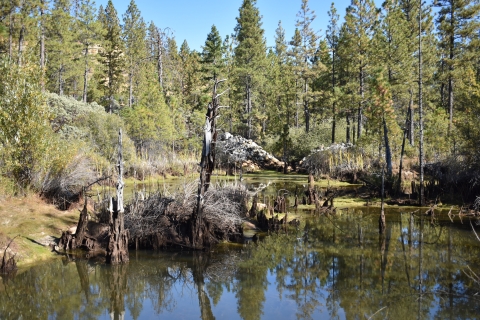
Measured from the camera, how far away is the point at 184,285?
1017 centimetres

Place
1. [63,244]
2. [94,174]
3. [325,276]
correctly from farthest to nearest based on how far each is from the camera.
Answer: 1. [94,174]
2. [63,244]
3. [325,276]

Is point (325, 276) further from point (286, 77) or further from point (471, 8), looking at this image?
point (286, 77)

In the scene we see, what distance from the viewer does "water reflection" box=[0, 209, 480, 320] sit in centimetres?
848

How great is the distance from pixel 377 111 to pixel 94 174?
62.9 ft

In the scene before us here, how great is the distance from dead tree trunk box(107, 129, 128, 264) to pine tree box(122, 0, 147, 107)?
1890 inches

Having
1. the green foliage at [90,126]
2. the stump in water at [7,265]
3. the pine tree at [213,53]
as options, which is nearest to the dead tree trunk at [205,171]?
the stump in water at [7,265]

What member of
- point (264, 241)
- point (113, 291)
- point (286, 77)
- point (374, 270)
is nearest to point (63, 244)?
point (113, 291)

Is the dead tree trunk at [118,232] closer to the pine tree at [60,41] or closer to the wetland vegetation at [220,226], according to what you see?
the wetland vegetation at [220,226]

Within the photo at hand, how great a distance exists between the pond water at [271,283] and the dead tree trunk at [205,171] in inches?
21.9

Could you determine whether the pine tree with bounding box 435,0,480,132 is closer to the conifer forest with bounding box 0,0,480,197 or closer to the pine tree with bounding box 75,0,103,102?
the conifer forest with bounding box 0,0,480,197

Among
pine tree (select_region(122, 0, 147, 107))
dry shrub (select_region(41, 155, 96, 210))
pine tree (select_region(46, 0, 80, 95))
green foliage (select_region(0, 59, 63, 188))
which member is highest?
pine tree (select_region(122, 0, 147, 107))

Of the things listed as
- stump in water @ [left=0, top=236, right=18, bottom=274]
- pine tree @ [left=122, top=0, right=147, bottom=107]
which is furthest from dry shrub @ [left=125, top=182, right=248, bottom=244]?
pine tree @ [left=122, top=0, right=147, bottom=107]

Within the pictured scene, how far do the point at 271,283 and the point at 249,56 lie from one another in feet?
146

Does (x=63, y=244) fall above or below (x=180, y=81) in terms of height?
below
